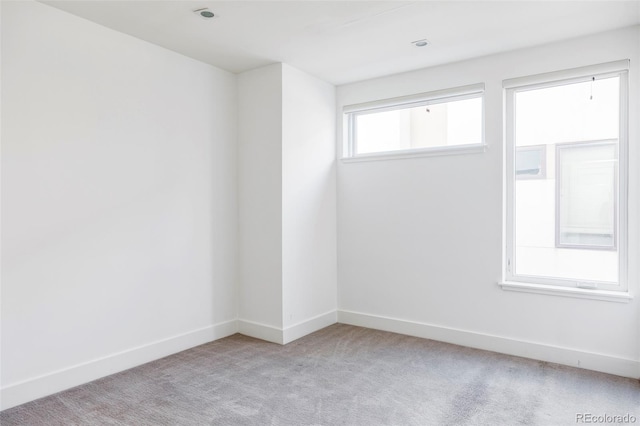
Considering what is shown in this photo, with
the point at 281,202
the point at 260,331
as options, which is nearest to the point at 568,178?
the point at 281,202

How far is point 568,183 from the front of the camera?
3350 millimetres

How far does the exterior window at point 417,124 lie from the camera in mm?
3799

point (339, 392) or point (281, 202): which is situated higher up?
point (281, 202)

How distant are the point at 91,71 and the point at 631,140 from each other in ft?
13.1

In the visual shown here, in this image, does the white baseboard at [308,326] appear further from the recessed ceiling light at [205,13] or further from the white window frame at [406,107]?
the recessed ceiling light at [205,13]

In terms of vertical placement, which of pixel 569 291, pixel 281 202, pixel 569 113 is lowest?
pixel 569 291

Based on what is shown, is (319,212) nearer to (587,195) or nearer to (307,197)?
(307,197)

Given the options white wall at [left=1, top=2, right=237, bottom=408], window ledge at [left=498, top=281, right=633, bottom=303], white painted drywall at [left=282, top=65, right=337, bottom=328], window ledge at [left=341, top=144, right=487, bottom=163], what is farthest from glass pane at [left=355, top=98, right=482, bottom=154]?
white wall at [left=1, top=2, right=237, bottom=408]

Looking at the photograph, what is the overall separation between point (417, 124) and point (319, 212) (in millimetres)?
1330

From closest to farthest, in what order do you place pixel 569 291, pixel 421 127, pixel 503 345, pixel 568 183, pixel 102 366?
pixel 102 366 < pixel 569 291 < pixel 568 183 < pixel 503 345 < pixel 421 127

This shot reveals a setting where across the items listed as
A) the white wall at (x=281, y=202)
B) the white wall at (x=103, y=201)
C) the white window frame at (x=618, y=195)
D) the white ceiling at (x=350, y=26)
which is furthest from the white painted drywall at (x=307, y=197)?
the white window frame at (x=618, y=195)

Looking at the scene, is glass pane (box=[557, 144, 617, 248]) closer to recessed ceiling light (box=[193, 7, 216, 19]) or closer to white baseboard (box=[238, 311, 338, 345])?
white baseboard (box=[238, 311, 338, 345])

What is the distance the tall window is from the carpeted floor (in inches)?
31.8

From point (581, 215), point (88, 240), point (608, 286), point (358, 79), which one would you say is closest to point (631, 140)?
point (581, 215)
